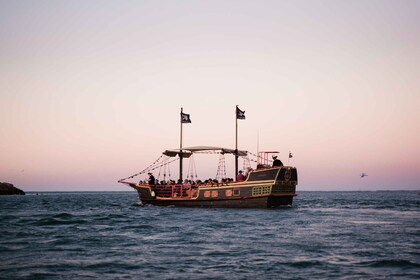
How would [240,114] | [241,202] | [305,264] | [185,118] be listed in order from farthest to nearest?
[185,118] → [240,114] → [241,202] → [305,264]

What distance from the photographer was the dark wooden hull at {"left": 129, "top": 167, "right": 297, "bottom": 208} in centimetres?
4744

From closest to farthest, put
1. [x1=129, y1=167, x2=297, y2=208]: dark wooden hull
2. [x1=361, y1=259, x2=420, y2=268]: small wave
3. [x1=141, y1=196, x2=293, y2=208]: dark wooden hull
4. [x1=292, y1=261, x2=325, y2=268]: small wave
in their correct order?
[x1=361, y1=259, x2=420, y2=268]: small wave → [x1=292, y1=261, x2=325, y2=268]: small wave → [x1=129, y1=167, x2=297, y2=208]: dark wooden hull → [x1=141, y1=196, x2=293, y2=208]: dark wooden hull

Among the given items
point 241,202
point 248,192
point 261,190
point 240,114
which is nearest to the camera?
point 261,190

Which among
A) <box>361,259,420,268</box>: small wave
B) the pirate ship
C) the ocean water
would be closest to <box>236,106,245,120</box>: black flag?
the pirate ship

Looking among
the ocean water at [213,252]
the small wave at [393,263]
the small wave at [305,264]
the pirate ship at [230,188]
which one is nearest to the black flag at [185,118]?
the pirate ship at [230,188]

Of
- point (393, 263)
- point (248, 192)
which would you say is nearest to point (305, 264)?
point (393, 263)

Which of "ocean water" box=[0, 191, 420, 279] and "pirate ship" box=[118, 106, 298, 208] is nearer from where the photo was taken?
"ocean water" box=[0, 191, 420, 279]

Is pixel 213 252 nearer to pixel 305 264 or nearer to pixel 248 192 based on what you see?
pixel 305 264

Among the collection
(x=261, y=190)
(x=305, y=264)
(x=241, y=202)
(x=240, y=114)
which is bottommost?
(x=305, y=264)

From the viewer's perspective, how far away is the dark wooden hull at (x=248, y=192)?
1868 inches

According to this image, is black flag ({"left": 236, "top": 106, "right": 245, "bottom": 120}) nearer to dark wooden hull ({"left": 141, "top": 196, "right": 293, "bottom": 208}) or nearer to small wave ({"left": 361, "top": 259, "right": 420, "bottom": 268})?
dark wooden hull ({"left": 141, "top": 196, "right": 293, "bottom": 208})

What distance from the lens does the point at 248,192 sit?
161 feet

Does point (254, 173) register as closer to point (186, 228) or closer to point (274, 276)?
point (186, 228)

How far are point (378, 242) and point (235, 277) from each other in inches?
459
